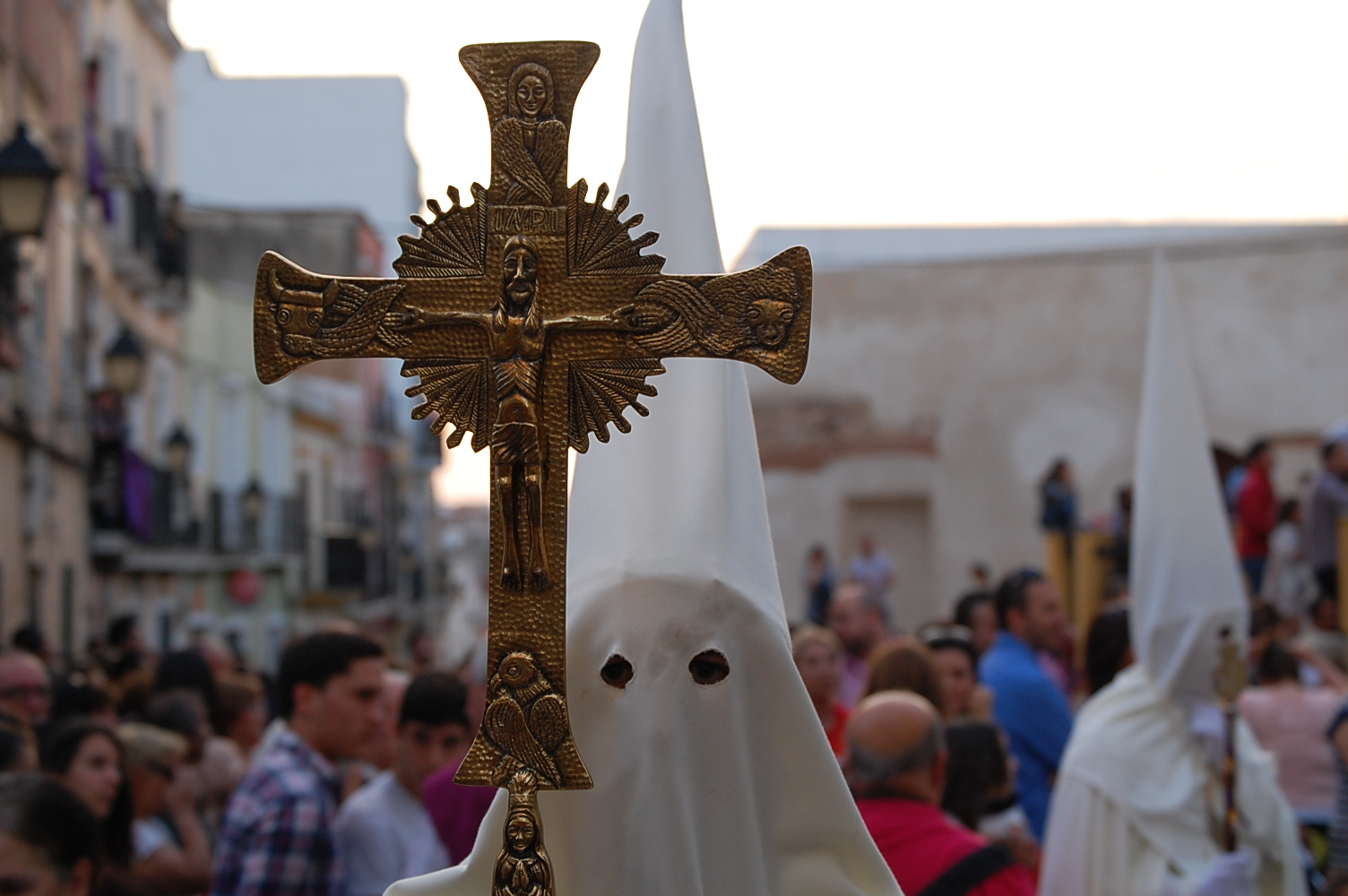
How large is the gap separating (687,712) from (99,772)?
9.24ft

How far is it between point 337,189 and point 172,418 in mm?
17591

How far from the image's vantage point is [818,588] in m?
19.4

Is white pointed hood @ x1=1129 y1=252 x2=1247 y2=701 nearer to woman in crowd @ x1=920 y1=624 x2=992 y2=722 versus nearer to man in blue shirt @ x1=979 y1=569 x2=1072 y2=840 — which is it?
woman in crowd @ x1=920 y1=624 x2=992 y2=722

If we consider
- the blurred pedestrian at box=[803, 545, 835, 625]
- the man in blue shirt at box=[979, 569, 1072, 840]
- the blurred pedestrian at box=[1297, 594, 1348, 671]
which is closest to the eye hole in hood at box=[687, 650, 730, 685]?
the man in blue shirt at box=[979, 569, 1072, 840]

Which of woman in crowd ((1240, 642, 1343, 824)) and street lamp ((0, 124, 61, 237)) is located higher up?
street lamp ((0, 124, 61, 237))

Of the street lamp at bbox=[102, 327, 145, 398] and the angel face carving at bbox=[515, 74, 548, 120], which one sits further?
the street lamp at bbox=[102, 327, 145, 398]

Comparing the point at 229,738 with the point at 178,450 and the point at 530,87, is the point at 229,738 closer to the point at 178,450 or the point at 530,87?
the point at 530,87

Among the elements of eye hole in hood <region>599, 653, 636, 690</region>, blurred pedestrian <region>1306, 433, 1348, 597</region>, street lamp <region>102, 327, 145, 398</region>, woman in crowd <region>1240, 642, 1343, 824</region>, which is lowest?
woman in crowd <region>1240, 642, 1343, 824</region>

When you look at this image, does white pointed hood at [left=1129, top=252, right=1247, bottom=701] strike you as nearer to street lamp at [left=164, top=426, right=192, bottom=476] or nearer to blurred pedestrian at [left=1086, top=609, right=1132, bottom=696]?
blurred pedestrian at [left=1086, top=609, right=1132, bottom=696]

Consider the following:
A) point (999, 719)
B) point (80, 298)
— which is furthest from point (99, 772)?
point (80, 298)

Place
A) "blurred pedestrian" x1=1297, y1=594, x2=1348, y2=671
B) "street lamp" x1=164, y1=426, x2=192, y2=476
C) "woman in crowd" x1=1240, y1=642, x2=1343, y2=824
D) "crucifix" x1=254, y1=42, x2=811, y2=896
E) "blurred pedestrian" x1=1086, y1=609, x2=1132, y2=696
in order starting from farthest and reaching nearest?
"street lamp" x1=164, y1=426, x2=192, y2=476
"blurred pedestrian" x1=1297, y1=594, x2=1348, y2=671
"woman in crowd" x1=1240, y1=642, x2=1343, y2=824
"blurred pedestrian" x1=1086, y1=609, x2=1132, y2=696
"crucifix" x1=254, y1=42, x2=811, y2=896

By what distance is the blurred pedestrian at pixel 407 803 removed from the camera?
17.3 ft

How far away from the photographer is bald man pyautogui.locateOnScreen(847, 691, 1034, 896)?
4.22 metres

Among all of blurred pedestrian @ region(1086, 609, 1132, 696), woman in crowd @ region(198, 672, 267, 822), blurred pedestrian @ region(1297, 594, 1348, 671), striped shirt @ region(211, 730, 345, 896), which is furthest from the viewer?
blurred pedestrian @ region(1297, 594, 1348, 671)
